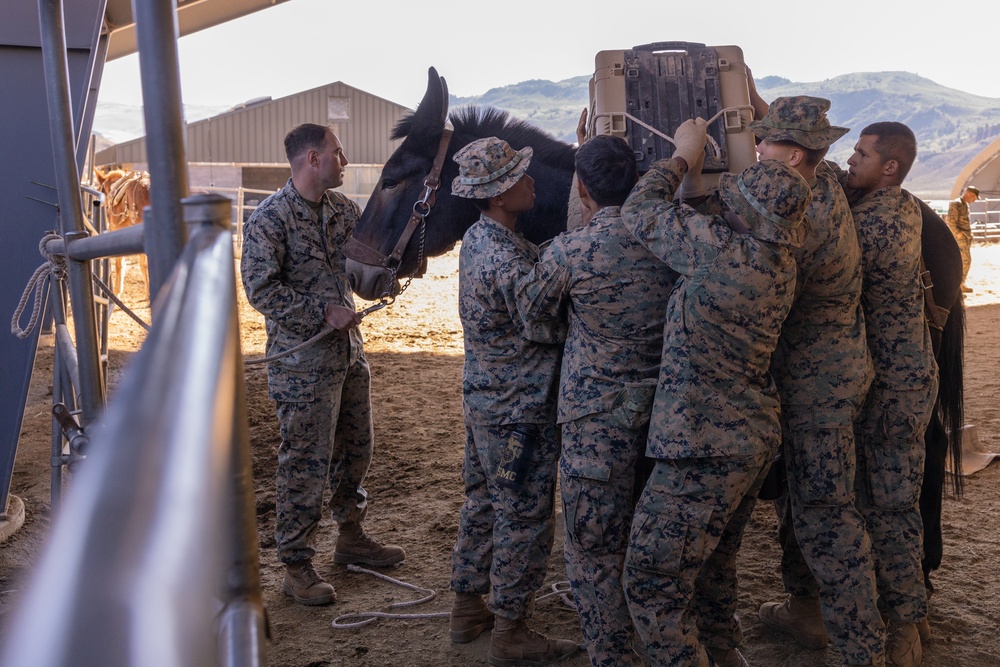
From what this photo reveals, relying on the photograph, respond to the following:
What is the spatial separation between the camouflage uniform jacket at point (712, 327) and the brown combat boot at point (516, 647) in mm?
1139

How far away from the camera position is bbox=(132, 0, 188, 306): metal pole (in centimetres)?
117

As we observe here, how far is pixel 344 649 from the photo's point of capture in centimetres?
350

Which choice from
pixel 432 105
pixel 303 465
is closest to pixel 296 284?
pixel 303 465

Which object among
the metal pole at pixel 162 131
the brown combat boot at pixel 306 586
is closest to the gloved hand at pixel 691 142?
the metal pole at pixel 162 131

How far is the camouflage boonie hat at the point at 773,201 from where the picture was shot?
2562 millimetres

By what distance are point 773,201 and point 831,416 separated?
0.86m

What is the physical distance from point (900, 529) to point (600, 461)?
132cm

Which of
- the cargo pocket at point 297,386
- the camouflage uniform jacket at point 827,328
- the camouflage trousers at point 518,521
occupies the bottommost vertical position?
the camouflage trousers at point 518,521

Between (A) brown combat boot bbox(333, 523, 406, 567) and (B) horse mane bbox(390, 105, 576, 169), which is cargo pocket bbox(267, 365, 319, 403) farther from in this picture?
(B) horse mane bbox(390, 105, 576, 169)

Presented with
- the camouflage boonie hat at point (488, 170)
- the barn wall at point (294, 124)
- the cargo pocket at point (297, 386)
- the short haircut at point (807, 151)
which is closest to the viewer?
the short haircut at point (807, 151)

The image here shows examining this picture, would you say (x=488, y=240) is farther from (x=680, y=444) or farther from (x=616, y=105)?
(x=680, y=444)

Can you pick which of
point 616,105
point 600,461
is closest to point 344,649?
point 600,461

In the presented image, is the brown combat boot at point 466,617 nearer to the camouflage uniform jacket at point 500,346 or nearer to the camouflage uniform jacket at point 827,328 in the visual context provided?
the camouflage uniform jacket at point 500,346

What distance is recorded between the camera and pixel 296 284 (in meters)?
4.01
